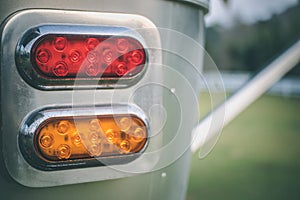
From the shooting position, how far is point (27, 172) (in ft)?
4.55

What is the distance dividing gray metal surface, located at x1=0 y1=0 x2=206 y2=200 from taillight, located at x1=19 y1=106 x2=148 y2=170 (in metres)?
0.03

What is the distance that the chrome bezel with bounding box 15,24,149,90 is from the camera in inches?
52.8

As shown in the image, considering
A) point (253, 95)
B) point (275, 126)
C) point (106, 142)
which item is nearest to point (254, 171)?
point (253, 95)

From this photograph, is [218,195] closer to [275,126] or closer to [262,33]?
[275,126]

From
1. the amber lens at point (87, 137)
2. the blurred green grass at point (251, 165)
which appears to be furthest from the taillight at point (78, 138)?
the blurred green grass at point (251, 165)

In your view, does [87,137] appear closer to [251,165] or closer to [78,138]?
[78,138]

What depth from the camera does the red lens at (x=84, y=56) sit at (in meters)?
1.37

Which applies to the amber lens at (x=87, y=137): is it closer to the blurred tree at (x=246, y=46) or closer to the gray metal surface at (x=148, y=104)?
the gray metal surface at (x=148, y=104)

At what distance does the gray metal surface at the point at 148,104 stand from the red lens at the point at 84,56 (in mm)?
54

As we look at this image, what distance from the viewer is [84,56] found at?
1.40 meters

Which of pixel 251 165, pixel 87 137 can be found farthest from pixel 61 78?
pixel 251 165

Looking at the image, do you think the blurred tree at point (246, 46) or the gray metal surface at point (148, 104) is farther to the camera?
the blurred tree at point (246, 46)

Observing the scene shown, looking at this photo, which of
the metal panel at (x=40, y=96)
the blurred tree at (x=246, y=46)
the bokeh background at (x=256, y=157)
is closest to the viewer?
the metal panel at (x=40, y=96)

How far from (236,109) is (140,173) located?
1009 mm
